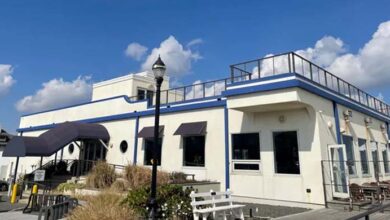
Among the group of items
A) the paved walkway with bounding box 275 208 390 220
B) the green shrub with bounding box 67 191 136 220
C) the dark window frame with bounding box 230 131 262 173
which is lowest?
the paved walkway with bounding box 275 208 390 220

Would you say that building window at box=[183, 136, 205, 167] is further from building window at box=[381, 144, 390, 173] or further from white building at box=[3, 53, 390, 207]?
building window at box=[381, 144, 390, 173]

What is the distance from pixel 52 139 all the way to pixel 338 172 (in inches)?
701

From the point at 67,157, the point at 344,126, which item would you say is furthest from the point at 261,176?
the point at 67,157

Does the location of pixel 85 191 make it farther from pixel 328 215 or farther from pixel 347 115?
pixel 347 115

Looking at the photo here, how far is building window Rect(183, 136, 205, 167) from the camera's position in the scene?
1675 centimetres

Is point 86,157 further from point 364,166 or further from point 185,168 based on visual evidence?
point 364,166

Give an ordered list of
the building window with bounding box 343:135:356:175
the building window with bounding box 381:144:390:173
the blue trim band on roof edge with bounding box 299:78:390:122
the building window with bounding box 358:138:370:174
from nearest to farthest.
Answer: the blue trim band on roof edge with bounding box 299:78:390:122 → the building window with bounding box 343:135:356:175 → the building window with bounding box 358:138:370:174 → the building window with bounding box 381:144:390:173

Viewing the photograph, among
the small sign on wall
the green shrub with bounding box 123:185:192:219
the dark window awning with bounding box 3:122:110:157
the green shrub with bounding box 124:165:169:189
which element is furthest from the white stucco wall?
the small sign on wall

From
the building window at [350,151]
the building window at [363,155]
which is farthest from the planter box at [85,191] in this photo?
the building window at [363,155]

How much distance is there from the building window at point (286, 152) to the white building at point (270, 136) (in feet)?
0.15

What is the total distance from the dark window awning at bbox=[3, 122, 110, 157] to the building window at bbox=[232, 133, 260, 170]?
1099 cm

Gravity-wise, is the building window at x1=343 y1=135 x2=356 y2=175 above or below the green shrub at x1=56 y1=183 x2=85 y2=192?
above

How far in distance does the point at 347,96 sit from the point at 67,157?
2163 cm

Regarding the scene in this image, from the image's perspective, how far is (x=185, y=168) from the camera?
56.2 ft
